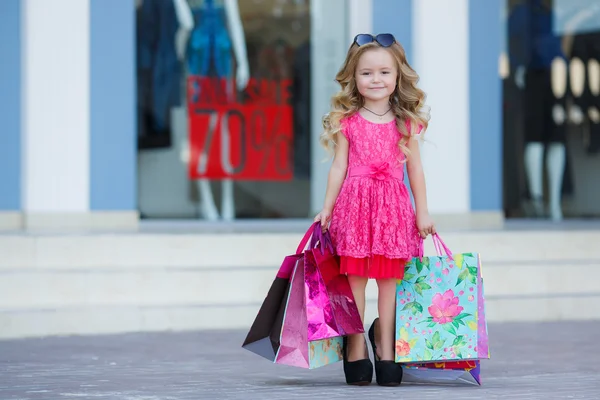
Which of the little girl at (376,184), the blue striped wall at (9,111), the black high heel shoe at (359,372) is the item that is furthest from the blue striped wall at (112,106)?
the black high heel shoe at (359,372)

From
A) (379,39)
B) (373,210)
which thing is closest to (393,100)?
(379,39)

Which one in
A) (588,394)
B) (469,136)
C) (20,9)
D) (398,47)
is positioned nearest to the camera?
(588,394)

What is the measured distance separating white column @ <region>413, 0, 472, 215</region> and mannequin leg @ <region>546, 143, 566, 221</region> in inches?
134

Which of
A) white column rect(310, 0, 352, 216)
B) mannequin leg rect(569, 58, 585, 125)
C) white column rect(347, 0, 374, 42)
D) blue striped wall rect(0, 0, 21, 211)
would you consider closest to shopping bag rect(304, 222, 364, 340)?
blue striped wall rect(0, 0, 21, 211)

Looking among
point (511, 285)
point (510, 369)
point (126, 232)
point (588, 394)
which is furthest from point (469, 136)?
point (588, 394)

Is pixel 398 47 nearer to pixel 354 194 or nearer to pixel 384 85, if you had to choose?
pixel 384 85

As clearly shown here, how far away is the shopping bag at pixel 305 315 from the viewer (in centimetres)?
473

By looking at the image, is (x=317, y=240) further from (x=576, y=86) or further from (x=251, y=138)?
(x=576, y=86)

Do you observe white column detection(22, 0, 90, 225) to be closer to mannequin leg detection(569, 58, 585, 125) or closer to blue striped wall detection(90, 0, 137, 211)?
blue striped wall detection(90, 0, 137, 211)

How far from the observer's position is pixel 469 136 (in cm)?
1013

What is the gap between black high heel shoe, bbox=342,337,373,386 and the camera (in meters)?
4.88

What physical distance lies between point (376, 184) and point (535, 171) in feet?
27.6

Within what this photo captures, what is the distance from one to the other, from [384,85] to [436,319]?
105cm

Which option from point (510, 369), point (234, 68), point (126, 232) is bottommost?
point (510, 369)
